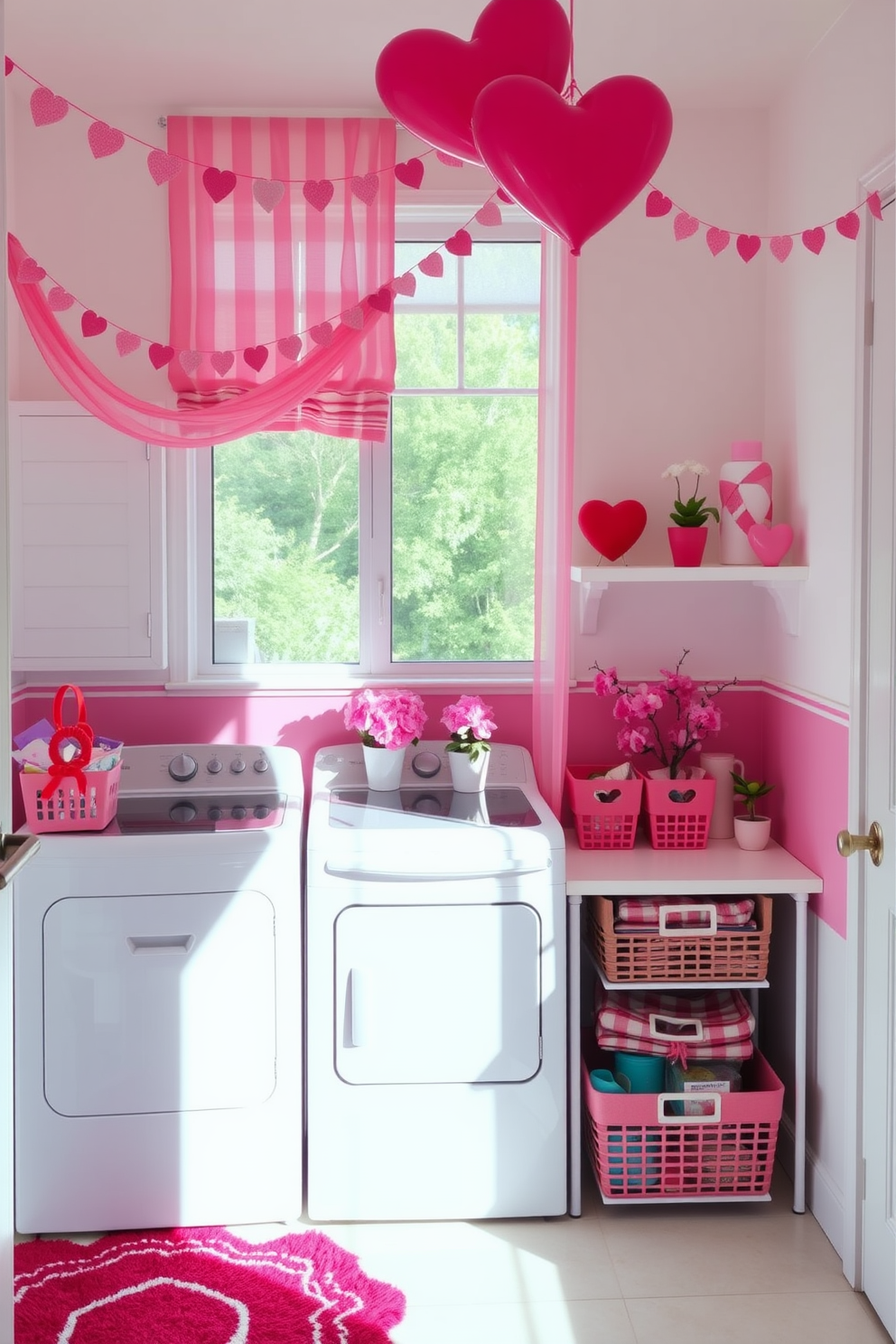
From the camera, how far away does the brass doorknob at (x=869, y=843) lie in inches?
87.0

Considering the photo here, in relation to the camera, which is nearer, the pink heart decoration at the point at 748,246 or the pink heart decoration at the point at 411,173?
the pink heart decoration at the point at 411,173

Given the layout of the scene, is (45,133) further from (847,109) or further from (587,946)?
(587,946)

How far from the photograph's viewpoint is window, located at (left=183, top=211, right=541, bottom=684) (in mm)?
3080

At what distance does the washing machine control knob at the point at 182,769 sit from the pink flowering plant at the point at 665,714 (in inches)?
40.2

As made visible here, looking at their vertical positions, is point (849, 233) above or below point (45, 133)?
below

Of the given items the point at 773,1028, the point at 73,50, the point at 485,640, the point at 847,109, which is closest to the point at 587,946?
the point at 773,1028

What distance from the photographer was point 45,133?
2.95 m

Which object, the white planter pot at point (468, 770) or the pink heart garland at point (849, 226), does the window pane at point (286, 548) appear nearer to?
the white planter pot at point (468, 770)

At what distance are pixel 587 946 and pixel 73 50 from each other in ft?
7.89

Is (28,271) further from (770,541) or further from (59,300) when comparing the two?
(770,541)

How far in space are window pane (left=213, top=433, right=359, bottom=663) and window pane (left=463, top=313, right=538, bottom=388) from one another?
0.38 metres

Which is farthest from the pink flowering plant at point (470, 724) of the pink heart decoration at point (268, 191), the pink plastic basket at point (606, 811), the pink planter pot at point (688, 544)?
the pink heart decoration at point (268, 191)

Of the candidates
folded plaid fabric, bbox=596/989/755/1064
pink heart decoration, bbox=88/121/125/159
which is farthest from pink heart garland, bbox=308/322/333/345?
folded plaid fabric, bbox=596/989/755/1064

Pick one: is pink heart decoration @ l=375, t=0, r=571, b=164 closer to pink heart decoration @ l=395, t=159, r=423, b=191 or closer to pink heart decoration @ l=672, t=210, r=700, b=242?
pink heart decoration @ l=395, t=159, r=423, b=191
